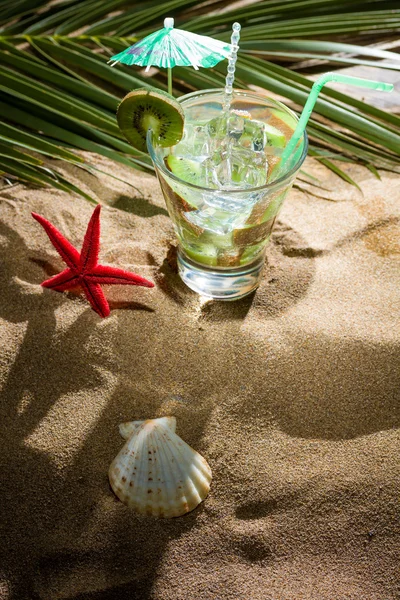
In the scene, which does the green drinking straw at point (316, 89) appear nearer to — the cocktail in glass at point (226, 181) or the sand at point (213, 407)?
the cocktail in glass at point (226, 181)

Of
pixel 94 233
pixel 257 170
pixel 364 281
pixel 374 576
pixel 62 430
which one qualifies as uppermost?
pixel 257 170

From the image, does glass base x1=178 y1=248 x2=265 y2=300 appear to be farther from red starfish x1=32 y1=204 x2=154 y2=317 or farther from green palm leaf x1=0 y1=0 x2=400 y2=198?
green palm leaf x1=0 y1=0 x2=400 y2=198

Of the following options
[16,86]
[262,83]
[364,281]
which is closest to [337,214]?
[364,281]

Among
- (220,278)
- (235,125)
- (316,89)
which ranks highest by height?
(316,89)

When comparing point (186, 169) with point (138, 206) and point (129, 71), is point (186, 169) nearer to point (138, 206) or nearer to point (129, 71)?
point (138, 206)

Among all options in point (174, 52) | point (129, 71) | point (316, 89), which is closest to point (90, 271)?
point (174, 52)

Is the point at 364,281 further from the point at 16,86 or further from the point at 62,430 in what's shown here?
the point at 16,86
